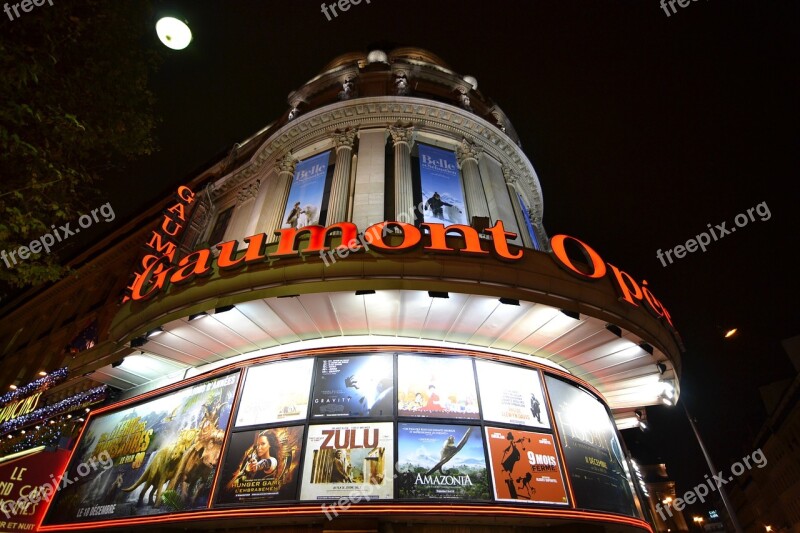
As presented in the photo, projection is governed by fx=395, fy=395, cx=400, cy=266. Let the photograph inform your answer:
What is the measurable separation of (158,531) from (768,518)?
11019 cm

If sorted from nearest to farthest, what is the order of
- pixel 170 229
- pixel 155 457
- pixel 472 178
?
pixel 155 457, pixel 472 178, pixel 170 229

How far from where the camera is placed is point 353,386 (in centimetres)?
1001

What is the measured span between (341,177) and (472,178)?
5.69m

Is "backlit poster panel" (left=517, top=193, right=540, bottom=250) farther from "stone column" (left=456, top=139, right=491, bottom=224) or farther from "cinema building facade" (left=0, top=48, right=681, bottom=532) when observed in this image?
"cinema building facade" (left=0, top=48, right=681, bottom=532)

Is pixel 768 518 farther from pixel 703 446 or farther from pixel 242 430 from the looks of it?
pixel 242 430

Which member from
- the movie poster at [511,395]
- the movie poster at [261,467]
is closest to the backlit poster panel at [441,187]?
the movie poster at [511,395]

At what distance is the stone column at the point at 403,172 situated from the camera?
1480 cm

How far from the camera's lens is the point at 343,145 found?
17.5 meters

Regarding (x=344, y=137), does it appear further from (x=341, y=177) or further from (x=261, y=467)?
(x=261, y=467)

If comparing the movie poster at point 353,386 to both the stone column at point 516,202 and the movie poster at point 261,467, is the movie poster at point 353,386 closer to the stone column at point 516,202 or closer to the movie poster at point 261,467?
the movie poster at point 261,467

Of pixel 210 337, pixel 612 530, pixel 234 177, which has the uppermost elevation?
pixel 234 177

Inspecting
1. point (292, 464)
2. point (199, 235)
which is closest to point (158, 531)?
point (292, 464)

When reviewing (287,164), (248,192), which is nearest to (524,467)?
(287,164)

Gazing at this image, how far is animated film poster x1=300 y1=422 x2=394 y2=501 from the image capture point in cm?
847
